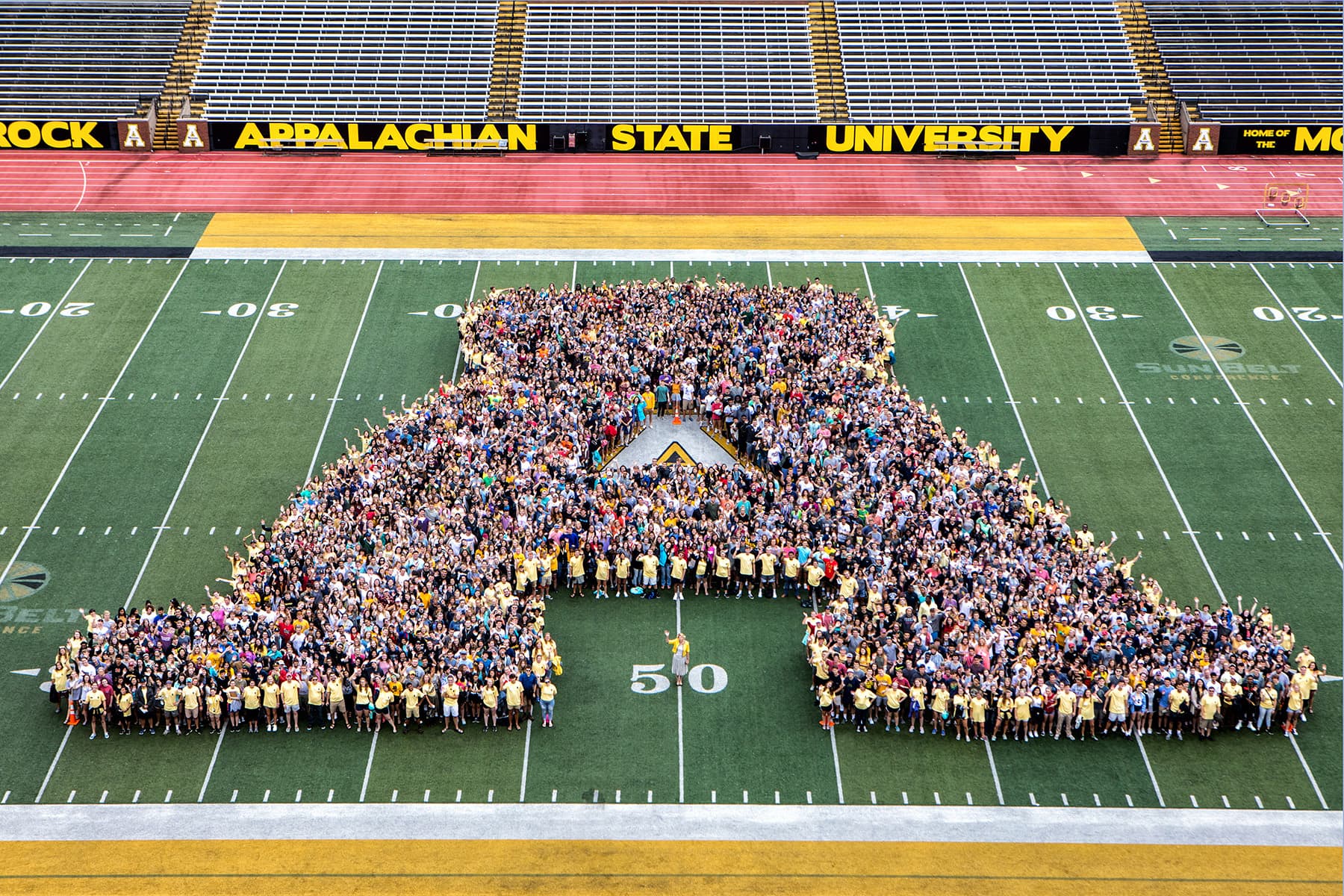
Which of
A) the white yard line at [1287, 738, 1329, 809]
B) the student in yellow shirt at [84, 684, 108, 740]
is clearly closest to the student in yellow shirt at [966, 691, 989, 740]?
the white yard line at [1287, 738, 1329, 809]

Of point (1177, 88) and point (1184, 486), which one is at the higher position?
point (1177, 88)

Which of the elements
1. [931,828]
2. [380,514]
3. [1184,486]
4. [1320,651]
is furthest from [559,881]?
[1184,486]

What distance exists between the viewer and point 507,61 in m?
58.4

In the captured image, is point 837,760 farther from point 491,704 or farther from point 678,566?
point 491,704

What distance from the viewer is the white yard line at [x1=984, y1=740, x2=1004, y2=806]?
24.8 m

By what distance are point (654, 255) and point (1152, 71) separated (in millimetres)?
23667

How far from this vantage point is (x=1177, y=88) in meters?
57.0

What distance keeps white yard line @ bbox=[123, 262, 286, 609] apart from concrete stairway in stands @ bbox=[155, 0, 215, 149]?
44.9 feet

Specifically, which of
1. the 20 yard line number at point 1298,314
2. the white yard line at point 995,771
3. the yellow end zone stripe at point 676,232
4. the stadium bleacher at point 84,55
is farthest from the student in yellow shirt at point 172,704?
the stadium bleacher at point 84,55

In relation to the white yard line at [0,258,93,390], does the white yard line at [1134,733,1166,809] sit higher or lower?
lower

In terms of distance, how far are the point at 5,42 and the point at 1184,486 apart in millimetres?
46288

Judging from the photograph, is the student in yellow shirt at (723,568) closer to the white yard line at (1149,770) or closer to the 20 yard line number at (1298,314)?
the white yard line at (1149,770)

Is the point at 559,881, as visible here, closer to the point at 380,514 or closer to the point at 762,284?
the point at 380,514

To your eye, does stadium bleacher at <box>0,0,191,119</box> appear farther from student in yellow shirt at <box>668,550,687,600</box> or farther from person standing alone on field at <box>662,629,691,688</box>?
person standing alone on field at <box>662,629,691,688</box>
